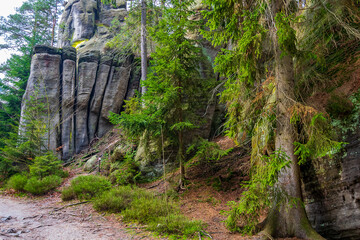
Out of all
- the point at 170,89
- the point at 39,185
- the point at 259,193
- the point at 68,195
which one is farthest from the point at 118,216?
the point at 39,185

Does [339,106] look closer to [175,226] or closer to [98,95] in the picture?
[175,226]

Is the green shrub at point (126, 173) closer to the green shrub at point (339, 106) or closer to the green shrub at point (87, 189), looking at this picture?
the green shrub at point (87, 189)

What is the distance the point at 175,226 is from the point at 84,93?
607 inches

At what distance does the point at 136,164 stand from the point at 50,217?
Answer: 4597mm

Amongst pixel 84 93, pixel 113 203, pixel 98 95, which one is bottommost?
pixel 113 203

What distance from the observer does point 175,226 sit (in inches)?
191

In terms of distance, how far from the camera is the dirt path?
455cm

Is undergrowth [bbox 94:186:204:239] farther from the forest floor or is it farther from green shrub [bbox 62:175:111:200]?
green shrub [bbox 62:175:111:200]

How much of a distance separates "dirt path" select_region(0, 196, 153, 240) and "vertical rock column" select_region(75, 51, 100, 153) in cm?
956

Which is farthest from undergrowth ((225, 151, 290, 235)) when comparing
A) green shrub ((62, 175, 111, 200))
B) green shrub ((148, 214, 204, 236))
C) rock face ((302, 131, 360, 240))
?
green shrub ((62, 175, 111, 200))

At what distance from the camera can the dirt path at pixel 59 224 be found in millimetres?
4547

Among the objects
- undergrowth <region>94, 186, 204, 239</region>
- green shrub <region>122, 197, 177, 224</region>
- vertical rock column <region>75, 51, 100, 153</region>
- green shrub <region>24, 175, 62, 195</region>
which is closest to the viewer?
undergrowth <region>94, 186, 204, 239</region>

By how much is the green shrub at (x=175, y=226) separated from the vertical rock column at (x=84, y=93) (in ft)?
45.0

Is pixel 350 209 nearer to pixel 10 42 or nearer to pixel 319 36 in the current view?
pixel 319 36
